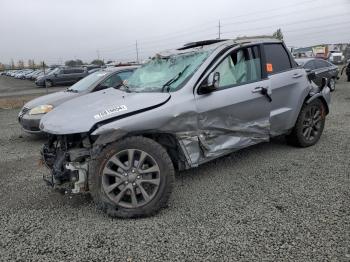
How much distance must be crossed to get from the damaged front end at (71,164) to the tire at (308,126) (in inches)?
135

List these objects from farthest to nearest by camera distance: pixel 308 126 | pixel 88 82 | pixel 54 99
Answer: pixel 88 82 < pixel 54 99 < pixel 308 126

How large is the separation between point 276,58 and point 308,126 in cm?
129

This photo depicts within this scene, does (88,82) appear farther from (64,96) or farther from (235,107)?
(235,107)

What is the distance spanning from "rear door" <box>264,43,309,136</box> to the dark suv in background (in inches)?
991

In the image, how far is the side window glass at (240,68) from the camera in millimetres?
4469

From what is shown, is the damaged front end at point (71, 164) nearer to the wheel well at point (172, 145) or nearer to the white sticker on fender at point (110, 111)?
the white sticker on fender at point (110, 111)

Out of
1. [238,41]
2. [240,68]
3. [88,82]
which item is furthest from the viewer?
[88,82]

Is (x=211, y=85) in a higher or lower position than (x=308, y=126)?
higher

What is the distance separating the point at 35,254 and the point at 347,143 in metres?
5.13

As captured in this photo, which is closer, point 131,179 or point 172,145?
point 131,179

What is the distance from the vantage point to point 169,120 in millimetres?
3830

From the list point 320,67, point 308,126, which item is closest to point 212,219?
point 308,126

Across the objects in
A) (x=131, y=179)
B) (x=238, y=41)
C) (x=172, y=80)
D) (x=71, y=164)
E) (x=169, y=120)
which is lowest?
(x=131, y=179)

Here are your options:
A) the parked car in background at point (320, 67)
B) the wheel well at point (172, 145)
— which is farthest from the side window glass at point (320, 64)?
the wheel well at point (172, 145)
